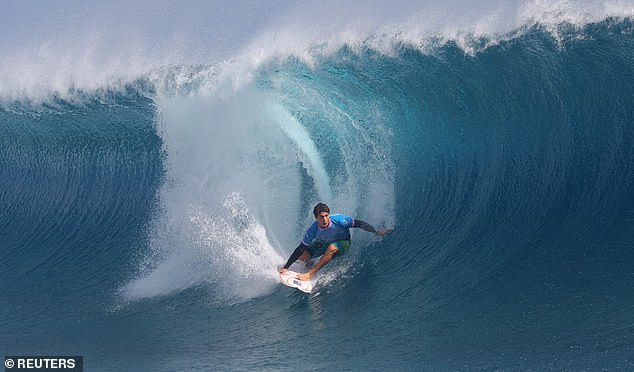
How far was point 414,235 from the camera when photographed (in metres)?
8.81

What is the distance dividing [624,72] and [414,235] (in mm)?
4094

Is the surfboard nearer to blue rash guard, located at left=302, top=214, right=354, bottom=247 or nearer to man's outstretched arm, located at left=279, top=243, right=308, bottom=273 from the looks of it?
man's outstretched arm, located at left=279, top=243, right=308, bottom=273

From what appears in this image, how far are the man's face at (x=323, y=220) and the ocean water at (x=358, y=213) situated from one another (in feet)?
2.08

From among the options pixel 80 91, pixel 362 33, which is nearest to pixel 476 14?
pixel 362 33

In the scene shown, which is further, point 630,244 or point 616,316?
point 630,244

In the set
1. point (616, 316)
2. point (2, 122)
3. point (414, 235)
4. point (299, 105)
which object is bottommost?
point (616, 316)

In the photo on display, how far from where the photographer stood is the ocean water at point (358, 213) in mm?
6574

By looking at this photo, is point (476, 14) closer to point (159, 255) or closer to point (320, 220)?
point (320, 220)

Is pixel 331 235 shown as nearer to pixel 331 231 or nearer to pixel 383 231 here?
pixel 331 231

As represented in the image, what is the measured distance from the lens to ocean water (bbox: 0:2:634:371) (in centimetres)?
657

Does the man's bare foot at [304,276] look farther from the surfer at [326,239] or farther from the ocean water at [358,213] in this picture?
the ocean water at [358,213]

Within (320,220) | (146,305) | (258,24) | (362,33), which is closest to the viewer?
(320,220)

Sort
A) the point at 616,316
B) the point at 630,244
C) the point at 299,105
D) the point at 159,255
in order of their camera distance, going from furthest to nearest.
A: the point at 299,105 → the point at 159,255 → the point at 630,244 → the point at 616,316

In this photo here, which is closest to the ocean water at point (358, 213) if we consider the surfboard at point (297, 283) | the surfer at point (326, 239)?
the surfboard at point (297, 283)
